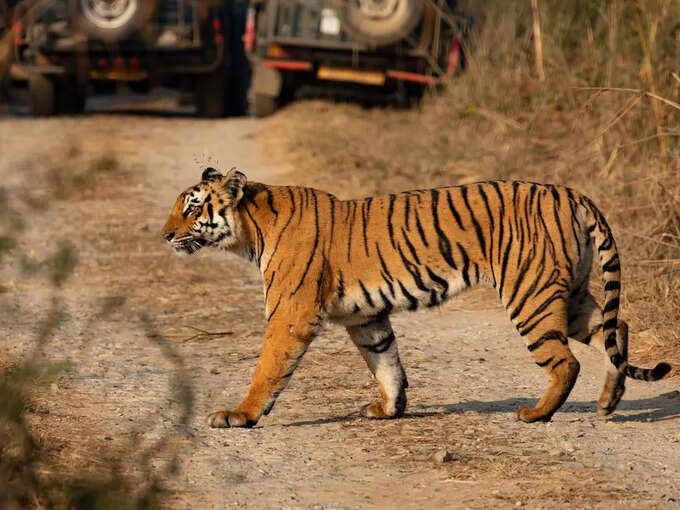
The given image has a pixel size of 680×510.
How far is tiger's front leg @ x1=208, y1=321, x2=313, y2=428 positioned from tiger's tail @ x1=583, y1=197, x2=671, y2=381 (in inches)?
50.2

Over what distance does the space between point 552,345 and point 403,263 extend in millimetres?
729

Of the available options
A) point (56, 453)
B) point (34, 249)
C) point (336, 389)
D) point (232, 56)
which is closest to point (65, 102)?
point (232, 56)

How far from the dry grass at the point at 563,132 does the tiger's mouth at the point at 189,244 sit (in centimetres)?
237

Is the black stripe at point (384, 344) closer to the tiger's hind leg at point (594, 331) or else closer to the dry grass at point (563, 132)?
the tiger's hind leg at point (594, 331)

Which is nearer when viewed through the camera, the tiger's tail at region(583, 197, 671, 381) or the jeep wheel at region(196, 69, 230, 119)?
the tiger's tail at region(583, 197, 671, 381)

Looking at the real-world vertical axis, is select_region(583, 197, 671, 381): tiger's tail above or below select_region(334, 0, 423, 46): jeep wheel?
below

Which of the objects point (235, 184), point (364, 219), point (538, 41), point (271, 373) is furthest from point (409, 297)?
point (538, 41)

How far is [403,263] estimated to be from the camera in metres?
5.44

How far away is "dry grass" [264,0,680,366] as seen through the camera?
7.58 metres

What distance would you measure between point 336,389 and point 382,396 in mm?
534

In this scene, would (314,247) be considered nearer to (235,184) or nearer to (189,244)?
(235,184)

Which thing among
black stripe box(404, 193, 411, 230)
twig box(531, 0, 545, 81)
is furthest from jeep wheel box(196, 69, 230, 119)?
black stripe box(404, 193, 411, 230)

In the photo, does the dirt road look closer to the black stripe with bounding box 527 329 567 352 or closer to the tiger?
the tiger

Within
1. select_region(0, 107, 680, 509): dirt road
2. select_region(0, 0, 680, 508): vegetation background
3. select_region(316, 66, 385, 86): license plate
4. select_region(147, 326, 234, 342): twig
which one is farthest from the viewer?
select_region(316, 66, 385, 86): license plate
